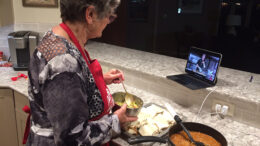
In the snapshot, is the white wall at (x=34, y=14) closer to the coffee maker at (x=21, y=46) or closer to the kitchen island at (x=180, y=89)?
the coffee maker at (x=21, y=46)

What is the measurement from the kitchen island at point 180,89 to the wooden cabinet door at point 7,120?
7 centimetres

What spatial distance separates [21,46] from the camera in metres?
1.89

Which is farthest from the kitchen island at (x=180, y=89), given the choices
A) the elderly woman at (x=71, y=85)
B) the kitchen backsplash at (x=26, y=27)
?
the kitchen backsplash at (x=26, y=27)

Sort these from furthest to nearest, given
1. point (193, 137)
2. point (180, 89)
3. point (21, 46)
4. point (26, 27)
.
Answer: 1. point (26, 27)
2. point (21, 46)
3. point (180, 89)
4. point (193, 137)

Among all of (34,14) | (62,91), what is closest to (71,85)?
(62,91)

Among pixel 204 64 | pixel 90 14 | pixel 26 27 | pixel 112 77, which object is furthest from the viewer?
pixel 26 27

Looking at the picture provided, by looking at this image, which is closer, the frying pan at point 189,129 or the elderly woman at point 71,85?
the elderly woman at point 71,85

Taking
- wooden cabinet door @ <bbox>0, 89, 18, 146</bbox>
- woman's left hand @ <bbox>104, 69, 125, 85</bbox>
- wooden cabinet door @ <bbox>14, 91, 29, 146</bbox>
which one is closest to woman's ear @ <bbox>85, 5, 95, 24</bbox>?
woman's left hand @ <bbox>104, 69, 125, 85</bbox>

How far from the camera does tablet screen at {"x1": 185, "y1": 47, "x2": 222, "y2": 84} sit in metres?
1.23

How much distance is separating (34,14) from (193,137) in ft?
6.36

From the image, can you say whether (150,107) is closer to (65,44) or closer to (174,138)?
(174,138)

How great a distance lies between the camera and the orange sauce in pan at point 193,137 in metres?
0.89

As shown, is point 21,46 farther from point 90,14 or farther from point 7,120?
point 90,14

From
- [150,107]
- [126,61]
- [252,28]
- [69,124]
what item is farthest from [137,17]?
[69,124]
